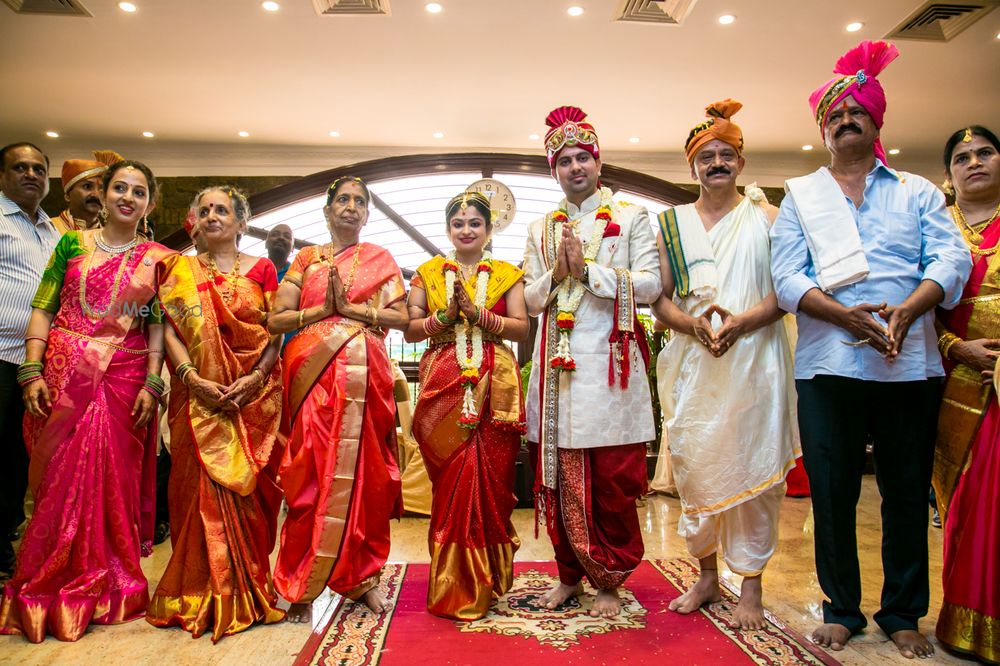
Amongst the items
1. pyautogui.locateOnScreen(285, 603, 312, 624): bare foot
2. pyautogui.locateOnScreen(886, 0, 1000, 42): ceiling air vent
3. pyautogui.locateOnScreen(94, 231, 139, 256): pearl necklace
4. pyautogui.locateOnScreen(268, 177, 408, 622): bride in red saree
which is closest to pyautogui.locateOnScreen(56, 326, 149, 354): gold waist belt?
pyautogui.locateOnScreen(94, 231, 139, 256): pearl necklace

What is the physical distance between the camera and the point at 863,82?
2.29 meters

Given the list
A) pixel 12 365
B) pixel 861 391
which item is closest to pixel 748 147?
pixel 861 391

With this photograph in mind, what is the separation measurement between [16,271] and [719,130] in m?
3.05

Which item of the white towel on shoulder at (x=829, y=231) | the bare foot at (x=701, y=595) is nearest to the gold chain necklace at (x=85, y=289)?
the bare foot at (x=701, y=595)

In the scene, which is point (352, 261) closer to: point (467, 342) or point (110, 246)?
point (467, 342)

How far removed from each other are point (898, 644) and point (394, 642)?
167 centimetres

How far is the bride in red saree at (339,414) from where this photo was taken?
2.43 m

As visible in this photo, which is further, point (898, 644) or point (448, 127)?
point (448, 127)

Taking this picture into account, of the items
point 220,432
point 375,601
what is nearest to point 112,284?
point 220,432

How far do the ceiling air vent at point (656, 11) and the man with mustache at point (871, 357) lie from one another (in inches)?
119

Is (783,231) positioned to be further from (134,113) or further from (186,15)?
(134,113)

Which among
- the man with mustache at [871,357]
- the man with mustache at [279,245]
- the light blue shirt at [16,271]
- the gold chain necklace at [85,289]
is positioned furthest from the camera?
the man with mustache at [279,245]

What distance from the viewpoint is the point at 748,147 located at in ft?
26.8

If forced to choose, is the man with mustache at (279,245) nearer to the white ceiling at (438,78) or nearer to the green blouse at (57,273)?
the white ceiling at (438,78)
